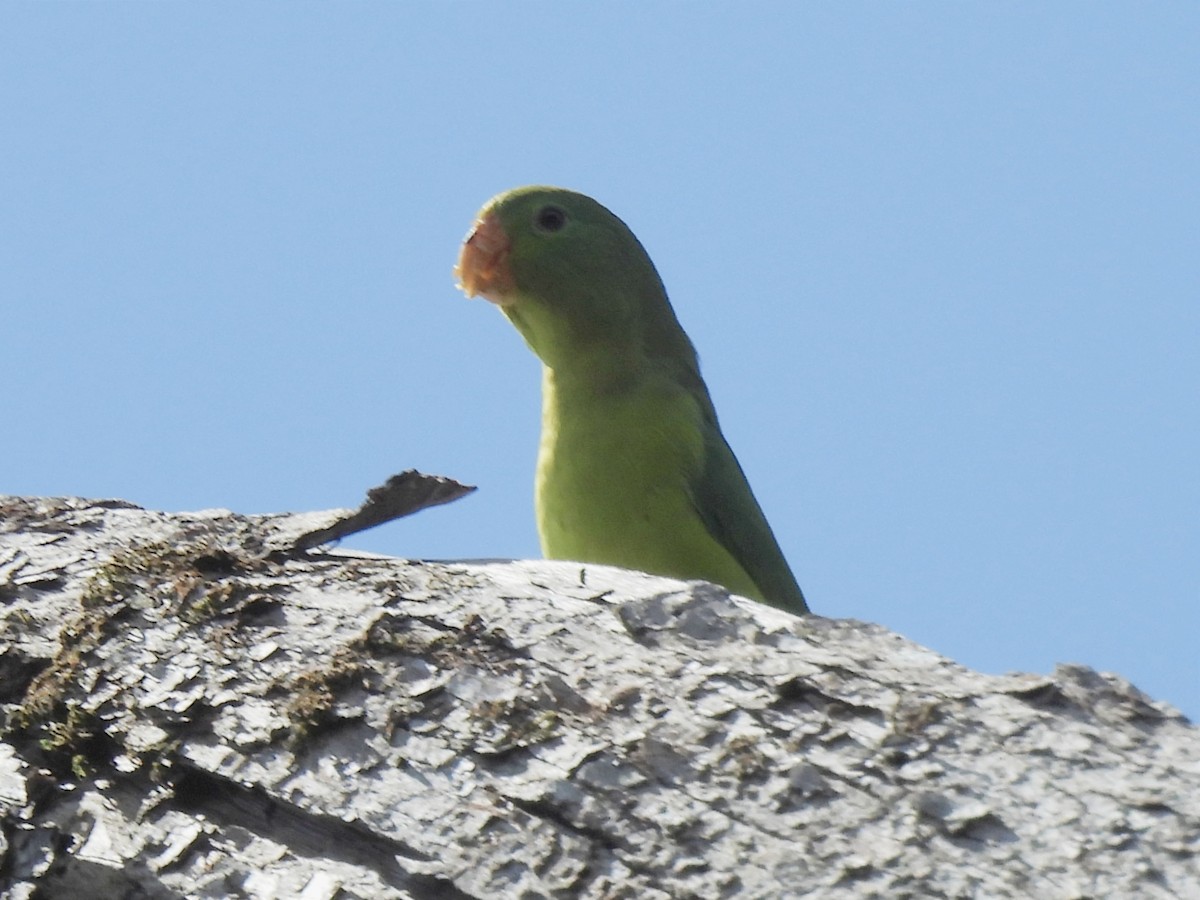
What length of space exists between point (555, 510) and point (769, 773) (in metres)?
3.08

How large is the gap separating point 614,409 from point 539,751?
10.4ft

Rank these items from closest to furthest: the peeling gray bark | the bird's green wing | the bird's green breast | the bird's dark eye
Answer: the peeling gray bark < the bird's green breast < the bird's green wing < the bird's dark eye

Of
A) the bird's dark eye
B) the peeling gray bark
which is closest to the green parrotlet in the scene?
the bird's dark eye

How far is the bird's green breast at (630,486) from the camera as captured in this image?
493cm

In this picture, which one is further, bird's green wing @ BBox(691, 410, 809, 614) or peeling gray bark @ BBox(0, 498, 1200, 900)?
bird's green wing @ BBox(691, 410, 809, 614)

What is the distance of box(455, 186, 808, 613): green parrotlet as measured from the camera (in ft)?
16.3

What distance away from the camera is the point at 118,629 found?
270 cm

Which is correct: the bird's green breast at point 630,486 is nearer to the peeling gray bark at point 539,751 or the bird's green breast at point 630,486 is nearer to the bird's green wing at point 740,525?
the bird's green wing at point 740,525

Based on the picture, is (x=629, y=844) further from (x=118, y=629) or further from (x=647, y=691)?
(x=118, y=629)

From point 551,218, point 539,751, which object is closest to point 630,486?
point 551,218

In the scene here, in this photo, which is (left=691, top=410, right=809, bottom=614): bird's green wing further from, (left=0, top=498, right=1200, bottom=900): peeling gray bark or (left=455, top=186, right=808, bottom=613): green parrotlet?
(left=0, top=498, right=1200, bottom=900): peeling gray bark

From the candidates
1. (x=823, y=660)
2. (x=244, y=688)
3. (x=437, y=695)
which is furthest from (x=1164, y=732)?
(x=244, y=688)

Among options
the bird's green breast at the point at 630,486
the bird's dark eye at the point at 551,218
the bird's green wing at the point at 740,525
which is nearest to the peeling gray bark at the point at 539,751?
the bird's green breast at the point at 630,486

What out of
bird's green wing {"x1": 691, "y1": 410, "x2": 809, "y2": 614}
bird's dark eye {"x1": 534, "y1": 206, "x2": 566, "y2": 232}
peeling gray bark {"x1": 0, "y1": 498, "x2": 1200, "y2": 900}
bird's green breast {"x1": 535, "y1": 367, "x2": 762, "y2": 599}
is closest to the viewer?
peeling gray bark {"x1": 0, "y1": 498, "x2": 1200, "y2": 900}
